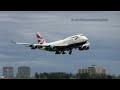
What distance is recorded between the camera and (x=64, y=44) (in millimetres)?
9984

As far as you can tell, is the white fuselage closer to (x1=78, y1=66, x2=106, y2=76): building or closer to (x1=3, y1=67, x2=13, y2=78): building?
(x1=78, y1=66, x2=106, y2=76): building

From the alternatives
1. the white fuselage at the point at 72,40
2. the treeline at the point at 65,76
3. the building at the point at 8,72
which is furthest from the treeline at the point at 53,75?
the white fuselage at the point at 72,40

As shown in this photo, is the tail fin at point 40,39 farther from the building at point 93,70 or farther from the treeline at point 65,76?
the building at point 93,70

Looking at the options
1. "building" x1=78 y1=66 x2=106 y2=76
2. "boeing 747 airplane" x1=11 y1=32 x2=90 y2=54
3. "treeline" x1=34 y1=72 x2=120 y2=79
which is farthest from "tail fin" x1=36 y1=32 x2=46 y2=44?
"building" x1=78 y1=66 x2=106 y2=76

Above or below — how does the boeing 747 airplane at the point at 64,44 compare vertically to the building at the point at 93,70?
above

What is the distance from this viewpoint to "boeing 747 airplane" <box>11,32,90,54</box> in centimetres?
987

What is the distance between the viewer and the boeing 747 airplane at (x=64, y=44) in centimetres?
987

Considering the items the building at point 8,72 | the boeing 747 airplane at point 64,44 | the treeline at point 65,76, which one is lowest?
the treeline at point 65,76

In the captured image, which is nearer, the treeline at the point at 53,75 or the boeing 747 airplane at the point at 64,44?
the treeline at the point at 53,75
